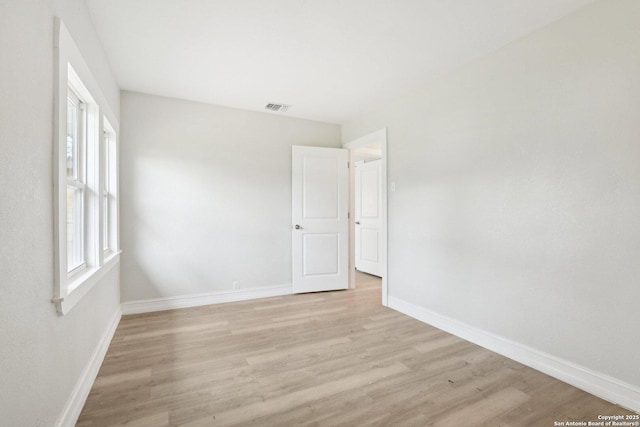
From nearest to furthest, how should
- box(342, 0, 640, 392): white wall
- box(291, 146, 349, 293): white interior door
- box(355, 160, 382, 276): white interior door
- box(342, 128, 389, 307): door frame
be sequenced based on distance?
1. box(342, 0, 640, 392): white wall
2. box(342, 128, 389, 307): door frame
3. box(291, 146, 349, 293): white interior door
4. box(355, 160, 382, 276): white interior door

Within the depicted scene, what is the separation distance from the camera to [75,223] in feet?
7.29

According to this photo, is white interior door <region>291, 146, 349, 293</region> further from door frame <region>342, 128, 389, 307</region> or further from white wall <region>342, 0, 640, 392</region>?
white wall <region>342, 0, 640, 392</region>

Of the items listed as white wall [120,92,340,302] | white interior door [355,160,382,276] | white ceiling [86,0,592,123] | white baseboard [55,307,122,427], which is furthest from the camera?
white interior door [355,160,382,276]

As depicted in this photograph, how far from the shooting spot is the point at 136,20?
7.47 feet

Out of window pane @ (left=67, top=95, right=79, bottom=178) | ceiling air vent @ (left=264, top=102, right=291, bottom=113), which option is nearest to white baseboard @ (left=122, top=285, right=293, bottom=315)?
window pane @ (left=67, top=95, right=79, bottom=178)

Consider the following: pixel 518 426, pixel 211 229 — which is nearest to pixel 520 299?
pixel 518 426

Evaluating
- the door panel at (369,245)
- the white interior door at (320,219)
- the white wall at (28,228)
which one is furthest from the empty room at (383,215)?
the door panel at (369,245)

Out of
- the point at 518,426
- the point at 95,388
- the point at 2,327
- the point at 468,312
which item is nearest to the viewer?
the point at 2,327

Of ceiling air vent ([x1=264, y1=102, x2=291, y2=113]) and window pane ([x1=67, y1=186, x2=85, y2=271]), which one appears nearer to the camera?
window pane ([x1=67, y1=186, x2=85, y2=271])

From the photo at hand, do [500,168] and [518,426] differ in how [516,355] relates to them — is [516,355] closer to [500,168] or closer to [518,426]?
[518,426]

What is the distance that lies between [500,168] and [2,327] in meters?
3.07

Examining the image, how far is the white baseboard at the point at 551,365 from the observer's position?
1.91 meters

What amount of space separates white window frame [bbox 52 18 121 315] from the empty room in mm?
15

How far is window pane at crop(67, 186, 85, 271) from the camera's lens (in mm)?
2141
